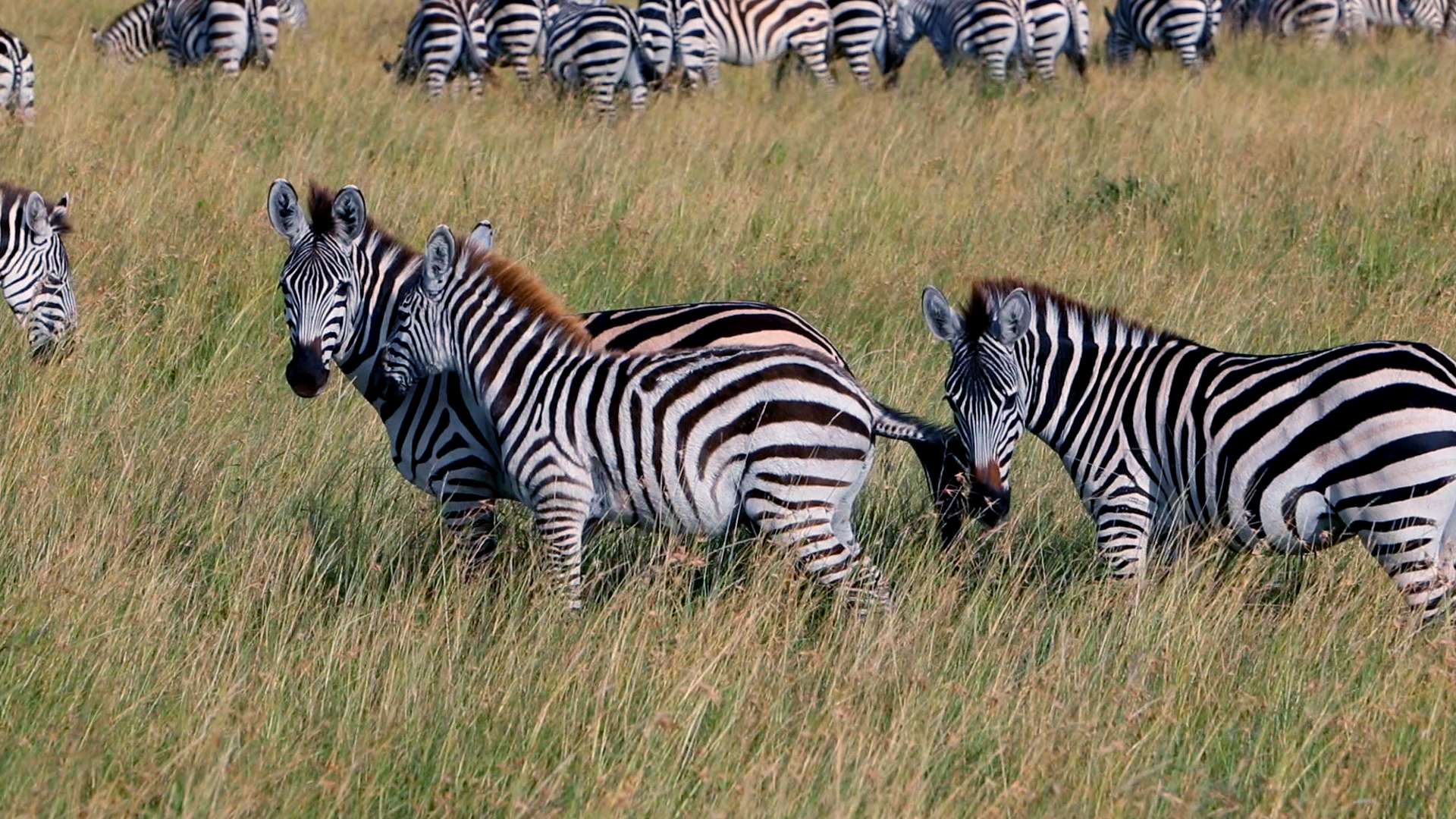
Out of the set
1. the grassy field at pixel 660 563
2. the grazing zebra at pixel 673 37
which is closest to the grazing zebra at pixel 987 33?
the grazing zebra at pixel 673 37

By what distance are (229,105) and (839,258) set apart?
4627mm

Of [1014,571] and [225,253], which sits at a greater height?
[225,253]

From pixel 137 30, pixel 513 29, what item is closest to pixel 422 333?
pixel 513 29

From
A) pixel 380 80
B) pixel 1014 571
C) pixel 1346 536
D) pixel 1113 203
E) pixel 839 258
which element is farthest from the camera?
pixel 380 80

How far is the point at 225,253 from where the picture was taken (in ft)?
28.7

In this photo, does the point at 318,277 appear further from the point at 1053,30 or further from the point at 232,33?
the point at 1053,30

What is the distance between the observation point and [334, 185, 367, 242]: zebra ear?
5508 mm

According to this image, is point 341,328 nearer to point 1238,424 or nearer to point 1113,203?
point 1238,424

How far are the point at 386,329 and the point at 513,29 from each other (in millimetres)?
10972

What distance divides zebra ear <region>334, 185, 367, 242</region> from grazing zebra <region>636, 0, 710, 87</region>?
9463 millimetres

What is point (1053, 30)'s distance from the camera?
17.2 meters

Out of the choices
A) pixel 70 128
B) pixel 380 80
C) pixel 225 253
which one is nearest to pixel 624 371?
pixel 225 253

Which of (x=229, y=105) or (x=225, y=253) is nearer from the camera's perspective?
(x=225, y=253)

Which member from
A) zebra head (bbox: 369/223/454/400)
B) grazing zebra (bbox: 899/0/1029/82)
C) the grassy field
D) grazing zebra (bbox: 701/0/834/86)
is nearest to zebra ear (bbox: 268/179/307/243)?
zebra head (bbox: 369/223/454/400)
